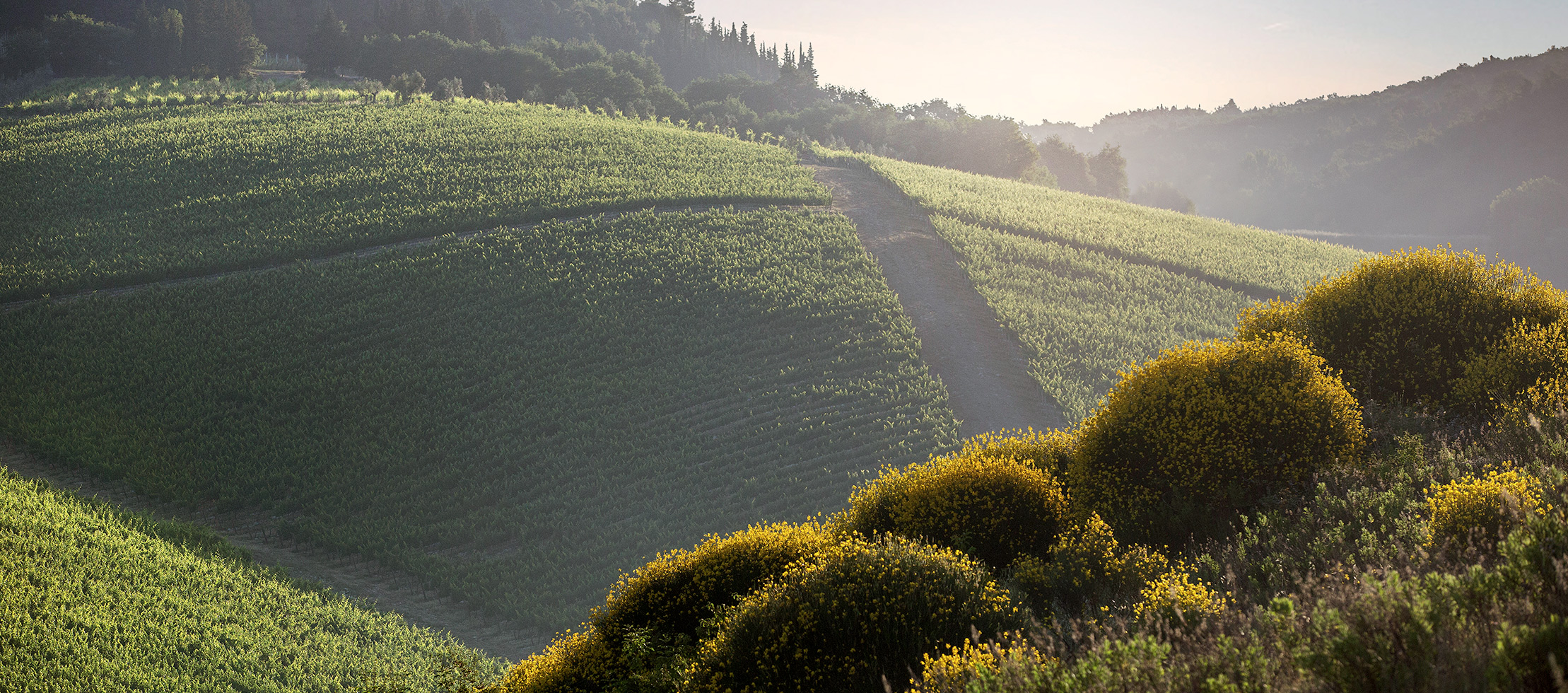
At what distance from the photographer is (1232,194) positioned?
135 meters

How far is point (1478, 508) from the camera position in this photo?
679 centimetres

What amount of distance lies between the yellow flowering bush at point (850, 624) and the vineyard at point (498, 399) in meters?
10.5

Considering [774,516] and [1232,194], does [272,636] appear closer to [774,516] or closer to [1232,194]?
[774,516]

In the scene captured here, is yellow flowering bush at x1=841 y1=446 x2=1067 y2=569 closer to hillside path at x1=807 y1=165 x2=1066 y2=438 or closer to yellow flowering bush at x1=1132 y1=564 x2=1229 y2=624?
yellow flowering bush at x1=1132 y1=564 x2=1229 y2=624

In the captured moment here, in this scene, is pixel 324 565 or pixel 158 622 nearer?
pixel 158 622

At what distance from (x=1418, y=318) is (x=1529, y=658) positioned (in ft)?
36.5

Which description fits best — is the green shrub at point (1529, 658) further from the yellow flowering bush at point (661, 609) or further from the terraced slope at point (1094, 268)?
the terraced slope at point (1094, 268)

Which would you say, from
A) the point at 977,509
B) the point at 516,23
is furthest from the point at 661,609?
the point at 516,23

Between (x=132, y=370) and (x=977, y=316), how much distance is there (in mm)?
29527

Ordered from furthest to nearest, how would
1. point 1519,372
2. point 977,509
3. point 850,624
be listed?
point 1519,372
point 977,509
point 850,624

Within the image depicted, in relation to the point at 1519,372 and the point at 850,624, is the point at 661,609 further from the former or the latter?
the point at 1519,372

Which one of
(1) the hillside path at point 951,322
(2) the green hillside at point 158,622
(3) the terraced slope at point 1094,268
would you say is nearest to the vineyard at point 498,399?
(1) the hillside path at point 951,322

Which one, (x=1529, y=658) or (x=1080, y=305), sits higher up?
(x=1529, y=658)

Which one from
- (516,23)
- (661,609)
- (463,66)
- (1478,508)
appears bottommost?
(661,609)
